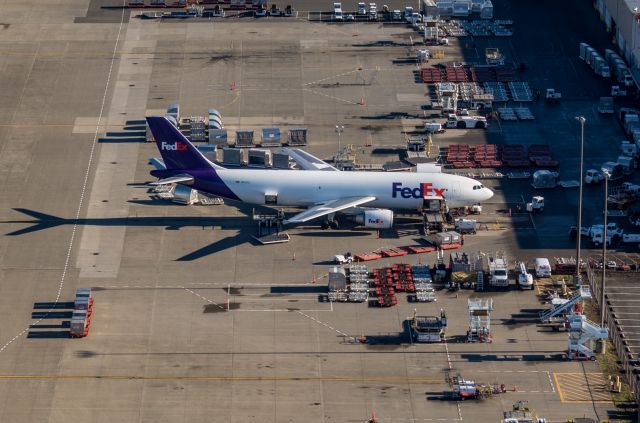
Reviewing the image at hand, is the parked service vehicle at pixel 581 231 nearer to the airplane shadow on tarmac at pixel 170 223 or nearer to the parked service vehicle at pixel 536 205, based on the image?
the parked service vehicle at pixel 536 205

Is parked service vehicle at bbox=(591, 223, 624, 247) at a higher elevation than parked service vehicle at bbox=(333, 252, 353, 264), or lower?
higher

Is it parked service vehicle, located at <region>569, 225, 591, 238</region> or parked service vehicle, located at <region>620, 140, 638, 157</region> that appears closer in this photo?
parked service vehicle, located at <region>569, 225, 591, 238</region>

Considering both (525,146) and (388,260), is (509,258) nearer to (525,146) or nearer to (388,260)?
(388,260)

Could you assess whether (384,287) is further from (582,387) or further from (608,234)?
(608,234)

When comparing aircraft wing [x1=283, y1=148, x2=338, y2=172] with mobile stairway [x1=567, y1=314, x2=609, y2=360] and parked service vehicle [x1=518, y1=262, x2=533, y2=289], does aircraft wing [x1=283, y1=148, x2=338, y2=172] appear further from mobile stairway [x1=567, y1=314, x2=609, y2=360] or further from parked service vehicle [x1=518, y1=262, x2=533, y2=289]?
mobile stairway [x1=567, y1=314, x2=609, y2=360]

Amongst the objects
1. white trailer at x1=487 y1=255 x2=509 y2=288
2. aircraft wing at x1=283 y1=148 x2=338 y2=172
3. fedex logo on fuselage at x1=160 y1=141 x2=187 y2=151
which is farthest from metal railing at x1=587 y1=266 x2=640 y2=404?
fedex logo on fuselage at x1=160 y1=141 x2=187 y2=151

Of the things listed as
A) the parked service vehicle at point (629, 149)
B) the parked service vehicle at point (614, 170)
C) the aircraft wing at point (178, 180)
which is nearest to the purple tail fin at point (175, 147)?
the aircraft wing at point (178, 180)
